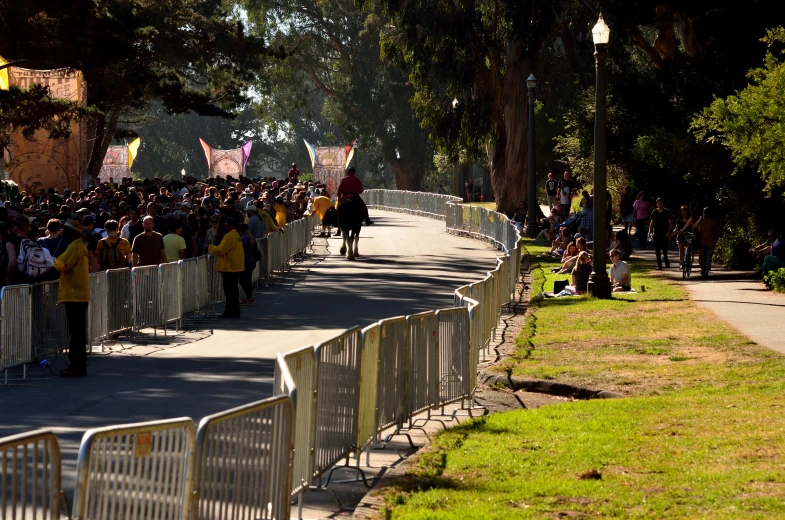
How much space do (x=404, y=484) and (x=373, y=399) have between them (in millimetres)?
1383

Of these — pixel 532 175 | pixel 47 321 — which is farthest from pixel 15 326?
pixel 532 175

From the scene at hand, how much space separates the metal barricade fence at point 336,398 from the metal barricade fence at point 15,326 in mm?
6646

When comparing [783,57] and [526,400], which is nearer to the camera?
[526,400]

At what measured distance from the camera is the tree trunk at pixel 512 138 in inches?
1905

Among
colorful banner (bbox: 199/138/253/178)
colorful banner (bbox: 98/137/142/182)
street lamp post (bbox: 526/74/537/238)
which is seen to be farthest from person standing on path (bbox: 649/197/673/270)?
colorful banner (bbox: 98/137/142/182)

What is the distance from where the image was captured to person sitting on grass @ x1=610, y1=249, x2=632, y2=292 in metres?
26.5

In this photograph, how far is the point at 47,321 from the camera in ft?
54.9

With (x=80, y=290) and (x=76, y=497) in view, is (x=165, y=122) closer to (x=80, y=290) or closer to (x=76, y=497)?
(x=80, y=290)

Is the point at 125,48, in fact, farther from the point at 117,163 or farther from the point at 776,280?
the point at 117,163

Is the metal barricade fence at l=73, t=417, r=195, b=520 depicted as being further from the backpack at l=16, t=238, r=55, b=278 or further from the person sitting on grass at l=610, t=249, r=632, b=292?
the person sitting on grass at l=610, t=249, r=632, b=292

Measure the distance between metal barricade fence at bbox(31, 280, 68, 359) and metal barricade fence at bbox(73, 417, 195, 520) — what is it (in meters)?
10.6

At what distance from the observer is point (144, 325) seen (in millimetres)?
19828

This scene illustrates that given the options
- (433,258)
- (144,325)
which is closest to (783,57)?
(433,258)

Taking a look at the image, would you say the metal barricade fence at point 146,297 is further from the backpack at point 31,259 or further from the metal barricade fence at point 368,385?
the metal barricade fence at point 368,385
